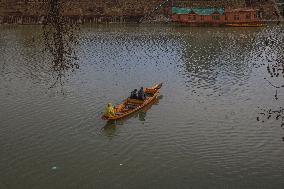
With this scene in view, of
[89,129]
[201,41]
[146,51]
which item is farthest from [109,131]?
[201,41]

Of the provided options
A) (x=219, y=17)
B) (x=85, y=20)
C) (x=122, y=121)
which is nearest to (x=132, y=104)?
(x=122, y=121)

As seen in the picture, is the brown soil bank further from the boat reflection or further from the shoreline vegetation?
the boat reflection

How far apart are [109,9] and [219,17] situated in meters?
19.0

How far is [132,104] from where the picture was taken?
27219mm

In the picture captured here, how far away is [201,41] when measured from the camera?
53.0 metres

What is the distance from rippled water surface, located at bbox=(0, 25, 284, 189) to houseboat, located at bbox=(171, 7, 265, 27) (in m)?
20.7

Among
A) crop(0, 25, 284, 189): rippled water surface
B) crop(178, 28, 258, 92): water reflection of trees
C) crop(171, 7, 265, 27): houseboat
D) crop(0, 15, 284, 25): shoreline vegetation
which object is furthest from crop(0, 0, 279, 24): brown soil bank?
crop(0, 25, 284, 189): rippled water surface

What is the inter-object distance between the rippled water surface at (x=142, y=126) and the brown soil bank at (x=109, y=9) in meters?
26.1

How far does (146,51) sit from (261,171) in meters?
29.9

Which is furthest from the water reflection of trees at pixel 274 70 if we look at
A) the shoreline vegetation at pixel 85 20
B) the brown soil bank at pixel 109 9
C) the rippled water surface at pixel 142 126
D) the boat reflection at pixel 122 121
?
the shoreline vegetation at pixel 85 20

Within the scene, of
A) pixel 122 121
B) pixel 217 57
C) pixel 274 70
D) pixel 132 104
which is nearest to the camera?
pixel 274 70

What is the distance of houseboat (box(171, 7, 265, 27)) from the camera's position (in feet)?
210

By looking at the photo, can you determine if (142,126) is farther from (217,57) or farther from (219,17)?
(219,17)

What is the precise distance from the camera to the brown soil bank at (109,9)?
69312 millimetres
